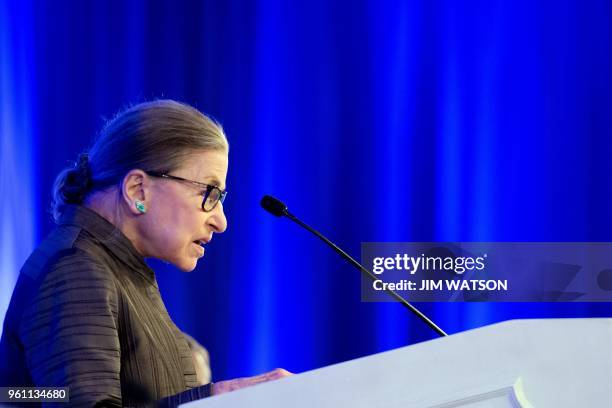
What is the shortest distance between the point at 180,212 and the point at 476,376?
103 centimetres

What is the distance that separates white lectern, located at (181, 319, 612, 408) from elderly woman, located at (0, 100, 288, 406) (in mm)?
390

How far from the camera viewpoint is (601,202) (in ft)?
8.96

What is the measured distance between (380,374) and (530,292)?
1.93 metres

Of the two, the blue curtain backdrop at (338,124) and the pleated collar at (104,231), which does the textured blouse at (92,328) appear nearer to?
the pleated collar at (104,231)

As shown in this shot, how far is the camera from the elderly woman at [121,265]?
1.36 meters

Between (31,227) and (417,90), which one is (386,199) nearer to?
(417,90)

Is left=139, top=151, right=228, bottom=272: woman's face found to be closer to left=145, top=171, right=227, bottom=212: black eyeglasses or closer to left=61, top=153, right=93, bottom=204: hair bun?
left=145, top=171, right=227, bottom=212: black eyeglasses

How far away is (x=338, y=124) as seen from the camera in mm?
2750

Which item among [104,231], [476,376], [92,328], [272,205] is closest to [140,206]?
[104,231]

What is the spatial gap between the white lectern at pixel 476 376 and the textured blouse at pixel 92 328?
57 centimetres

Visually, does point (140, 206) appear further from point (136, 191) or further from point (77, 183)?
point (77, 183)

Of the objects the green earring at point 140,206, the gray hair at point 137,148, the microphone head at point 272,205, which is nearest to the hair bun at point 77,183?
the gray hair at point 137,148

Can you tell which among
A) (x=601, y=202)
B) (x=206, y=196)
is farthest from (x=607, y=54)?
(x=206, y=196)

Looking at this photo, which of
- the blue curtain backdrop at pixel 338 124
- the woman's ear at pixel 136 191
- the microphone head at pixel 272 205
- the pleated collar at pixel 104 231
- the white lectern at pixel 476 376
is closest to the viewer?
the white lectern at pixel 476 376
